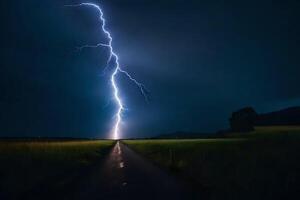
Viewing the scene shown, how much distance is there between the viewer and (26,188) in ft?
43.3

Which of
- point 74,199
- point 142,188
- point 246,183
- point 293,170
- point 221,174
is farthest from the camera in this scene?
point 221,174

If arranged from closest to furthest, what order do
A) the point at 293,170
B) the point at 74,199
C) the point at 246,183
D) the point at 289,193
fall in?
the point at 289,193 < the point at 74,199 < the point at 246,183 < the point at 293,170

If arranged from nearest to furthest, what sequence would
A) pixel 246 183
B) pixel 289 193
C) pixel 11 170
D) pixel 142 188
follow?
1. pixel 289 193
2. pixel 246 183
3. pixel 142 188
4. pixel 11 170

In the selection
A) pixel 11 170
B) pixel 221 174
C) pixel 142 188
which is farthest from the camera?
pixel 11 170

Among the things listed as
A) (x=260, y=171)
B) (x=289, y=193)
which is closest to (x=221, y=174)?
(x=260, y=171)

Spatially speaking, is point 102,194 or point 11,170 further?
point 11,170

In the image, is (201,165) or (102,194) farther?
(201,165)

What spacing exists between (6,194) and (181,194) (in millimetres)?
4719

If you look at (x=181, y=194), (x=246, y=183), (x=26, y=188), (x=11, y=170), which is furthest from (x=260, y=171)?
(x=11, y=170)

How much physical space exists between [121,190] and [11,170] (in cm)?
688

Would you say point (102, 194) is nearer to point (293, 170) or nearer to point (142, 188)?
point (142, 188)

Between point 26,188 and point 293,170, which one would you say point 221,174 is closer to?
point 293,170

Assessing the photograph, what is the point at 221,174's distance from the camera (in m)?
15.0

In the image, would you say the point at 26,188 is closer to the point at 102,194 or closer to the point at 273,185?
the point at 102,194
